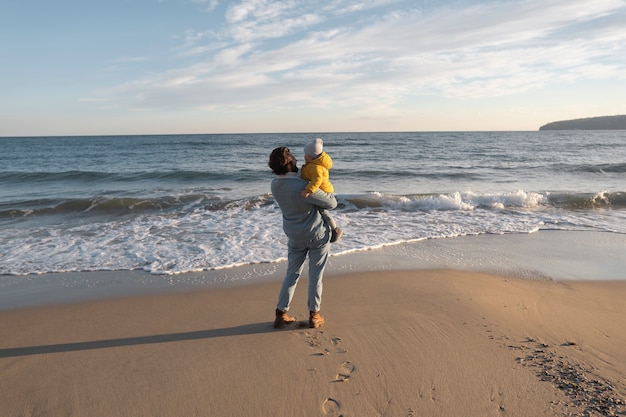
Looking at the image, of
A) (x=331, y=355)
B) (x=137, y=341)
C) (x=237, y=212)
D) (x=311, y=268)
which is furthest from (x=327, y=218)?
(x=237, y=212)

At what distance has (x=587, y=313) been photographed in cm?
429

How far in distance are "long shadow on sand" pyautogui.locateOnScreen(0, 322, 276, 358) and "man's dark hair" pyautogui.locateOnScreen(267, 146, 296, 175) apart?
1510mm

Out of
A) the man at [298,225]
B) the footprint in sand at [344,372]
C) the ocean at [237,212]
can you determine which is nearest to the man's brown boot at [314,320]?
the man at [298,225]

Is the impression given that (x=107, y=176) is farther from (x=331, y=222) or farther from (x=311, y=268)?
(x=331, y=222)

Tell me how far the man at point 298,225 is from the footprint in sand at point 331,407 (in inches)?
45.1

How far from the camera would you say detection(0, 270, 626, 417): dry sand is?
9.23 ft

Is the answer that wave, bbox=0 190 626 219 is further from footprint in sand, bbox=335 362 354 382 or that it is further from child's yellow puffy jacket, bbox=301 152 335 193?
footprint in sand, bbox=335 362 354 382

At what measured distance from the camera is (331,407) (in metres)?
2.77

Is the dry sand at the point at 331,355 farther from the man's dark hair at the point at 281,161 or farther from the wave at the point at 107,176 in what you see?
the wave at the point at 107,176

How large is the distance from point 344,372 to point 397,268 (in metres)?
2.93

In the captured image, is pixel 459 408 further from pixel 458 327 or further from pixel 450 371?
pixel 458 327

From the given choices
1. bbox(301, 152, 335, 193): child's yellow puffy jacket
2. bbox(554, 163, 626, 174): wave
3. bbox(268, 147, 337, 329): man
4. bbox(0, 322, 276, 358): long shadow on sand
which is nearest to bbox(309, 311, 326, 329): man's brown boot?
bbox(268, 147, 337, 329): man

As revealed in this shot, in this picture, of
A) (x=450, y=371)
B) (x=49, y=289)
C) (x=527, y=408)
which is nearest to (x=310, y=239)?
(x=450, y=371)

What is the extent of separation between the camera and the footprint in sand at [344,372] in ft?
10.1
